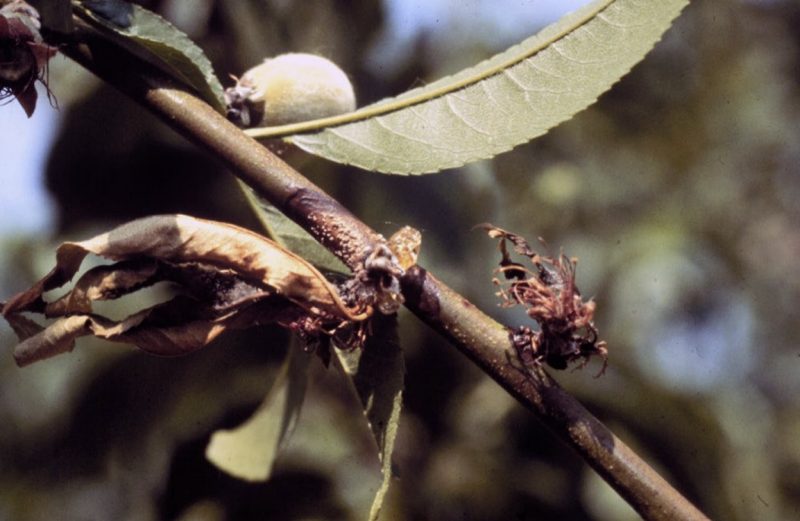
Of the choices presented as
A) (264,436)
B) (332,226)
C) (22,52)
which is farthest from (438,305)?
(264,436)

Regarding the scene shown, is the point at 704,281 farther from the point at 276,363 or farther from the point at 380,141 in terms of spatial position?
the point at 380,141

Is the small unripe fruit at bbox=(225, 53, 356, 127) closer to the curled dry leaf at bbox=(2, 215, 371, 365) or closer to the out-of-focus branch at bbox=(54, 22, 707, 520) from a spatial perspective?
the out-of-focus branch at bbox=(54, 22, 707, 520)

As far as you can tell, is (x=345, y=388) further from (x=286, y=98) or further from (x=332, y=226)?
(x=332, y=226)

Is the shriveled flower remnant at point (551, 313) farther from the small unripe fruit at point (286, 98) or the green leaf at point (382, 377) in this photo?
the small unripe fruit at point (286, 98)

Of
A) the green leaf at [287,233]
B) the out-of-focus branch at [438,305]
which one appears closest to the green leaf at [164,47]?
the out-of-focus branch at [438,305]

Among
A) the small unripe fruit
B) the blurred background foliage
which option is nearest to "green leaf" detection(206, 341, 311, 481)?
the blurred background foliage

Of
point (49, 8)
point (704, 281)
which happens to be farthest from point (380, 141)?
point (704, 281)
